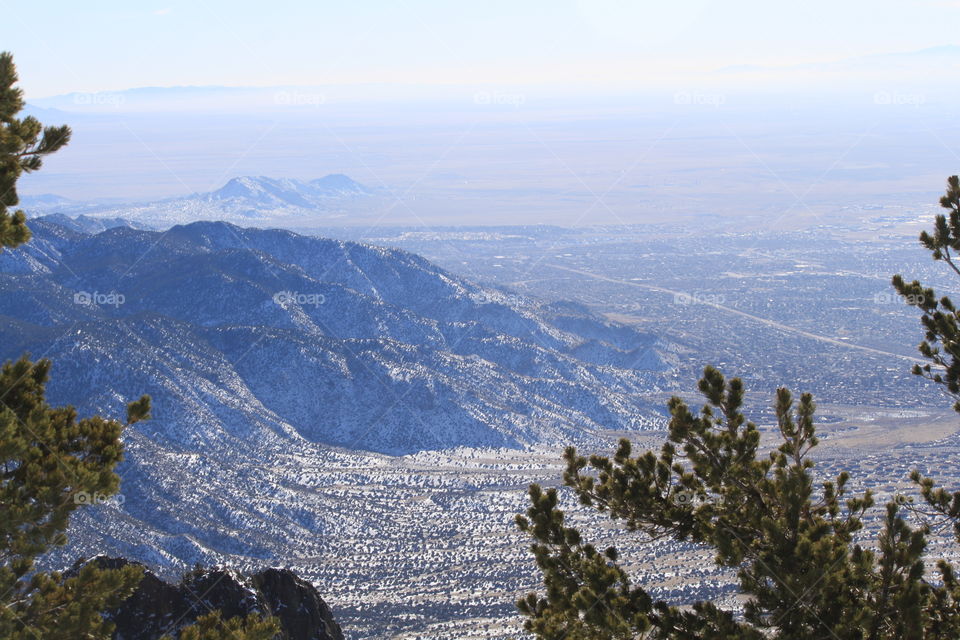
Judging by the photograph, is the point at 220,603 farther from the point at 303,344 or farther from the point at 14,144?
the point at 303,344

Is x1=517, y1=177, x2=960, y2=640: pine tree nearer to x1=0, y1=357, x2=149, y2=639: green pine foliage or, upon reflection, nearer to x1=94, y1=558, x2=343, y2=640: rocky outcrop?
x1=0, y1=357, x2=149, y2=639: green pine foliage

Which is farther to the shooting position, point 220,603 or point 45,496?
point 220,603

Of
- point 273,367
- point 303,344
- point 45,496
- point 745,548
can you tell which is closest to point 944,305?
point 745,548

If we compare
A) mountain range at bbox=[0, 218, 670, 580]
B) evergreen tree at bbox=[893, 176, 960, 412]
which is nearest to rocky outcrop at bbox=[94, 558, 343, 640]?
evergreen tree at bbox=[893, 176, 960, 412]

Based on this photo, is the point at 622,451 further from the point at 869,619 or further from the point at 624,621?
the point at 869,619

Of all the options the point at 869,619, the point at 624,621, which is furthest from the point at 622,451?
the point at 869,619

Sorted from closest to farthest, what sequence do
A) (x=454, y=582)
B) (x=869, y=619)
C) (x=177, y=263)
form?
(x=869, y=619) < (x=454, y=582) < (x=177, y=263)
